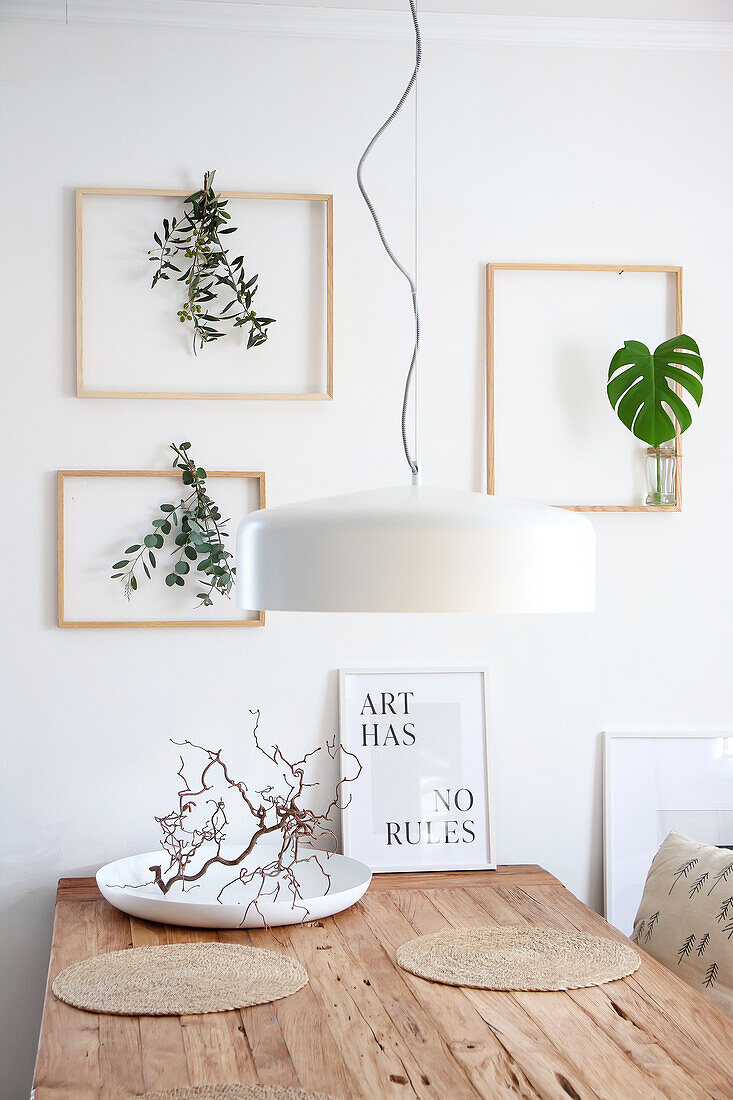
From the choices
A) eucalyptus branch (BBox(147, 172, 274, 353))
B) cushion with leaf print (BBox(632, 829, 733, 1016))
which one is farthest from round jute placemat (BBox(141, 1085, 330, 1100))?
eucalyptus branch (BBox(147, 172, 274, 353))

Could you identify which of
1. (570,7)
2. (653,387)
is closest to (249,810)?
(653,387)

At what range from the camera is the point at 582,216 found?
7.59 ft

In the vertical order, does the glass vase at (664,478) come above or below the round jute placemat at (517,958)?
above

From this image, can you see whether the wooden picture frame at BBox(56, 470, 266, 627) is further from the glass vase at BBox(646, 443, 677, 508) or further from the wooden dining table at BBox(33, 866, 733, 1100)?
the glass vase at BBox(646, 443, 677, 508)

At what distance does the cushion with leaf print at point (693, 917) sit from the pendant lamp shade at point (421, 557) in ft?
2.79

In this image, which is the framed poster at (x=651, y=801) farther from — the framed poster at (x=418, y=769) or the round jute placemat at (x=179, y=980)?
the round jute placemat at (x=179, y=980)

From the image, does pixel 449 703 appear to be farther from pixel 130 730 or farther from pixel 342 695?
pixel 130 730

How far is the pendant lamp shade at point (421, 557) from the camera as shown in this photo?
1051 mm

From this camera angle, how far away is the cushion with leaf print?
1.67m

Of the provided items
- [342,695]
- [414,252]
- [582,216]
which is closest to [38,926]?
[342,695]

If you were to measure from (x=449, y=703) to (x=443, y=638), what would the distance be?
5.5 inches

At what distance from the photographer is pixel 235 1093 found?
124 centimetres

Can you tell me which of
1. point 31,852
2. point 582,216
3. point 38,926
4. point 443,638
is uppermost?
point 582,216

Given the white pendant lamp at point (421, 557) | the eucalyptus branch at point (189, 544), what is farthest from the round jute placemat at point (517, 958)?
the eucalyptus branch at point (189, 544)
